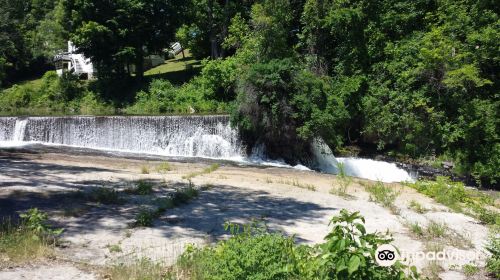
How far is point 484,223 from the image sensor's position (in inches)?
335

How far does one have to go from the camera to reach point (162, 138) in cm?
2088

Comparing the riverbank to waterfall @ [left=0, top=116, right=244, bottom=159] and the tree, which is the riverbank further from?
the tree

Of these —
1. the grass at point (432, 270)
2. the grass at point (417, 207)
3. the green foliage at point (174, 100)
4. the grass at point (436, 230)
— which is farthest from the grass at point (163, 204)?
the green foliage at point (174, 100)

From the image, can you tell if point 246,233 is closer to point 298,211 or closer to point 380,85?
point 298,211

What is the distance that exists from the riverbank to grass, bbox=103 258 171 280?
14 cm

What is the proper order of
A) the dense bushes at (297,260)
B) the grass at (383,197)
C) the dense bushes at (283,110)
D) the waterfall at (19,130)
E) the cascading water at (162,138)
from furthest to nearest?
the waterfall at (19,130), the cascading water at (162,138), the dense bushes at (283,110), the grass at (383,197), the dense bushes at (297,260)

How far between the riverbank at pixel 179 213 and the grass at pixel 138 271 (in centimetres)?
14

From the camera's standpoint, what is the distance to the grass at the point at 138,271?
15.0 ft

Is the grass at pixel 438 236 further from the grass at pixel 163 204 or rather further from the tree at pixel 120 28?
the tree at pixel 120 28

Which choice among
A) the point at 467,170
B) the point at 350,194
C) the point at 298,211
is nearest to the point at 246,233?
the point at 298,211

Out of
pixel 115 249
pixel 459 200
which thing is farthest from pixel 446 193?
pixel 115 249

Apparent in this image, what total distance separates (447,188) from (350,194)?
273 cm

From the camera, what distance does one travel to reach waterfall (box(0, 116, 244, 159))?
2023 cm

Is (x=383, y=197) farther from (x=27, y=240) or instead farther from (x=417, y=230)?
(x=27, y=240)
